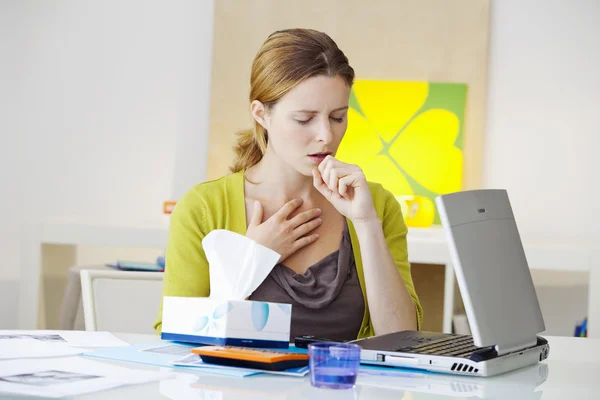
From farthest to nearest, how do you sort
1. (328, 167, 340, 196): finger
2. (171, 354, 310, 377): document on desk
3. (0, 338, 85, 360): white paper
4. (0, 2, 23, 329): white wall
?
1. (0, 2, 23, 329): white wall
2. (328, 167, 340, 196): finger
3. (0, 338, 85, 360): white paper
4. (171, 354, 310, 377): document on desk

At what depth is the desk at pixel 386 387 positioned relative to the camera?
112 cm

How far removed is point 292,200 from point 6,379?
3.39 feet

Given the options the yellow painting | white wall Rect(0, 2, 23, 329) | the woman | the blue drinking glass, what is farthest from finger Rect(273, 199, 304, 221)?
white wall Rect(0, 2, 23, 329)

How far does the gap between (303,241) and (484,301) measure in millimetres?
765

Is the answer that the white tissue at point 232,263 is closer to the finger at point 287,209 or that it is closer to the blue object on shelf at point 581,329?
the finger at point 287,209

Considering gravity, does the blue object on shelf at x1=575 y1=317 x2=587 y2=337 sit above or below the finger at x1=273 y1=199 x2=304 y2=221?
below

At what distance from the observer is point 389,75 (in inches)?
169

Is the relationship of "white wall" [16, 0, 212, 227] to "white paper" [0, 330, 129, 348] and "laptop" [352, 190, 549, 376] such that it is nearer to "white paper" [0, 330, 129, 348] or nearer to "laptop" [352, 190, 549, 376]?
"white paper" [0, 330, 129, 348]

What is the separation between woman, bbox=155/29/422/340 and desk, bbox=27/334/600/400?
0.56 metres

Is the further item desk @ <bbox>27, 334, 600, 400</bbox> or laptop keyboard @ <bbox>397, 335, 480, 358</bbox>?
laptop keyboard @ <bbox>397, 335, 480, 358</bbox>

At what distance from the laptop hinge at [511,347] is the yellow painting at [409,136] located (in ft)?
8.93

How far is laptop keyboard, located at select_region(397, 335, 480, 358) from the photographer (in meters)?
1.36

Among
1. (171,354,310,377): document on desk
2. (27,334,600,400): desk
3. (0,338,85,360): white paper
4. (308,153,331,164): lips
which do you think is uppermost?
(308,153,331,164): lips

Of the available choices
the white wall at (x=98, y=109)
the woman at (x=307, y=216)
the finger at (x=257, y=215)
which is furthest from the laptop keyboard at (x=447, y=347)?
the white wall at (x=98, y=109)
